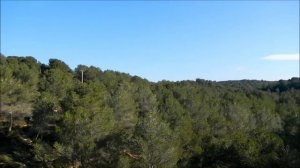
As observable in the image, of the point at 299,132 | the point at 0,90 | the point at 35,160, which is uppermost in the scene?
the point at 0,90

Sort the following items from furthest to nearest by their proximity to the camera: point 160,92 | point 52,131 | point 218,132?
point 160,92 < point 218,132 < point 52,131

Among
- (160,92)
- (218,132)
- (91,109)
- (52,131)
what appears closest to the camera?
(91,109)

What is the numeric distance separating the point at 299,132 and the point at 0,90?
2936 centimetres

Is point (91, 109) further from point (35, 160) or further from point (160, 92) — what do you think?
point (160, 92)

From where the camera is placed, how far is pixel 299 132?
33.7m

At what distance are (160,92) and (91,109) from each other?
3645cm

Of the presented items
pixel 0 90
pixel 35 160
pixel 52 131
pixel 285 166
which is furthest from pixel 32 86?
pixel 285 166

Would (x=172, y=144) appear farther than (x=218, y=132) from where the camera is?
No

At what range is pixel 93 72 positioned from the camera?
292 feet

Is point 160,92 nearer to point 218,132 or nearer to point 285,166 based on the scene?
point 218,132

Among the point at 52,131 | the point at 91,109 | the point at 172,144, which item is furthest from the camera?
the point at 52,131

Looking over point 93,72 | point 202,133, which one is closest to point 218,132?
point 202,133

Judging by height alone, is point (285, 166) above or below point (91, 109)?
below

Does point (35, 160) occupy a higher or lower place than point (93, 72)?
lower
